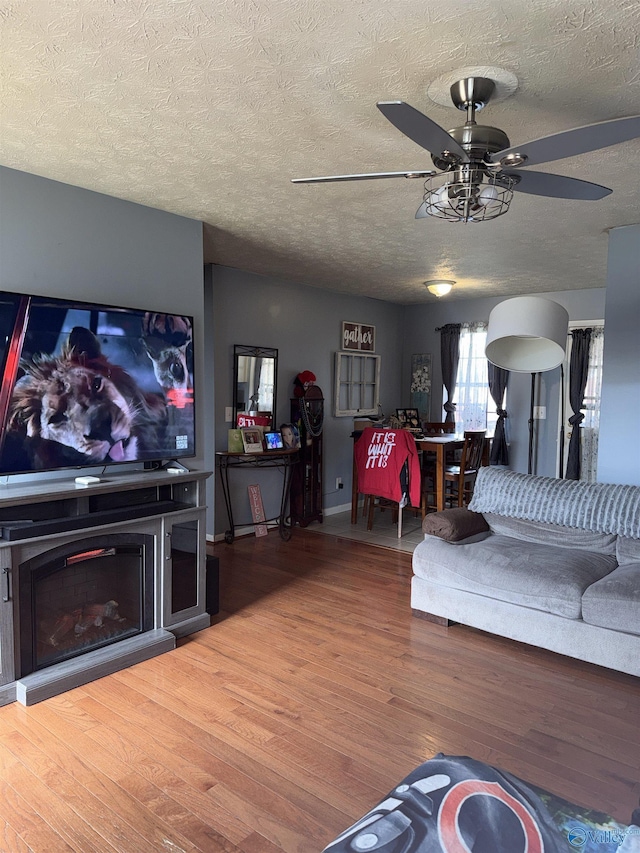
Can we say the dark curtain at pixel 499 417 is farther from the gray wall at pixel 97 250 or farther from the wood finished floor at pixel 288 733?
the gray wall at pixel 97 250

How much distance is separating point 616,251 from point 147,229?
9.94 feet

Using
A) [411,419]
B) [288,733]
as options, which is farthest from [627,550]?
[411,419]

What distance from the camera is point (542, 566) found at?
129 inches

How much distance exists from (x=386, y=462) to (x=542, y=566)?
243cm

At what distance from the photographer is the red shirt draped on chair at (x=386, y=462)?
17.7ft

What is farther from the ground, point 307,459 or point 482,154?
point 482,154

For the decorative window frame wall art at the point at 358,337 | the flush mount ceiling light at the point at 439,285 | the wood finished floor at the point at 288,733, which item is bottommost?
the wood finished floor at the point at 288,733


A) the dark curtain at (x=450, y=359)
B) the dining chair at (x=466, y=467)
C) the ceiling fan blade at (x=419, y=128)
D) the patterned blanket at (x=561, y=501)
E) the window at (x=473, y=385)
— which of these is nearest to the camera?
the ceiling fan blade at (x=419, y=128)

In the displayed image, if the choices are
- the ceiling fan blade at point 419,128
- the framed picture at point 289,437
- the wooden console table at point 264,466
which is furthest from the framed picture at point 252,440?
the ceiling fan blade at point 419,128

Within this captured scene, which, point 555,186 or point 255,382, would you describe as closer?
point 555,186

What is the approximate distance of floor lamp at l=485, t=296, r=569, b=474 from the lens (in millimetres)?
2162

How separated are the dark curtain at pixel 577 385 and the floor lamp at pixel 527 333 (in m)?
4.25

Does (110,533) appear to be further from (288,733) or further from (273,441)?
(273,441)

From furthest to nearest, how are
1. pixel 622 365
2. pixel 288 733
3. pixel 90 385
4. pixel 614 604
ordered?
pixel 622 365, pixel 90 385, pixel 614 604, pixel 288 733
